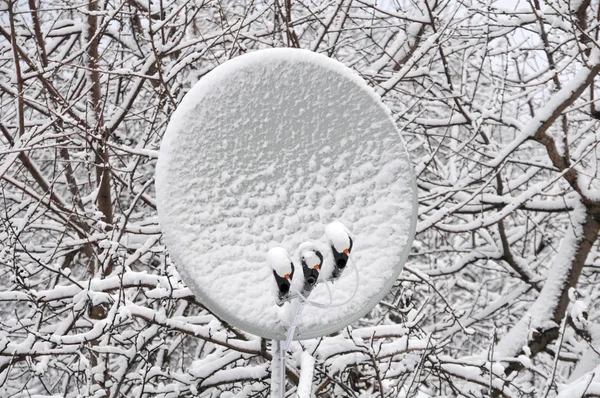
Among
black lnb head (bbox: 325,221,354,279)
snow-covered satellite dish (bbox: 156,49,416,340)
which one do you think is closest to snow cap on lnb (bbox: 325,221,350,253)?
black lnb head (bbox: 325,221,354,279)

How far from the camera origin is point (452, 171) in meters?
7.11

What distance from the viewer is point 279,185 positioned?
6.95ft

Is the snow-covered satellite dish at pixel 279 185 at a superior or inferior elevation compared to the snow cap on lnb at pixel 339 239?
superior

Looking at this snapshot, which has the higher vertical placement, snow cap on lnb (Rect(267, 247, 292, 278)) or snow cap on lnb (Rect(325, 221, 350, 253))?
snow cap on lnb (Rect(325, 221, 350, 253))

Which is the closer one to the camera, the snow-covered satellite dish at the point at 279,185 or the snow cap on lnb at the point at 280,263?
the snow cap on lnb at the point at 280,263

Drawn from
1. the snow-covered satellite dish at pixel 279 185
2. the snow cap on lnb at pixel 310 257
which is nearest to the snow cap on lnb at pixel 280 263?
the snow cap on lnb at pixel 310 257

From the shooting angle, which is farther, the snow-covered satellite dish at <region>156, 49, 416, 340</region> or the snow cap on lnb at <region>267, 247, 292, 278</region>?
the snow-covered satellite dish at <region>156, 49, 416, 340</region>

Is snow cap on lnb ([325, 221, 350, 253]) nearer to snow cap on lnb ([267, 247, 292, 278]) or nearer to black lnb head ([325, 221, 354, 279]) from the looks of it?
black lnb head ([325, 221, 354, 279])

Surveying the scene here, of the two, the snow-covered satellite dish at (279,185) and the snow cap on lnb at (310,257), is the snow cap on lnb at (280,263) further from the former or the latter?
the snow-covered satellite dish at (279,185)

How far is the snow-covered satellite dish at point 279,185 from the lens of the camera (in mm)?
1930

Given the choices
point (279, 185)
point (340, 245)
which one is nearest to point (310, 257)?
point (340, 245)

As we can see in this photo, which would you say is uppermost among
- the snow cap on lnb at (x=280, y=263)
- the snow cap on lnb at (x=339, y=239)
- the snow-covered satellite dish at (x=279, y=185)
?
the snow-covered satellite dish at (x=279, y=185)

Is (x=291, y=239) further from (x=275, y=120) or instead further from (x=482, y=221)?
(x=482, y=221)

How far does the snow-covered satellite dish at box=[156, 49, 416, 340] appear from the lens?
1930 millimetres
